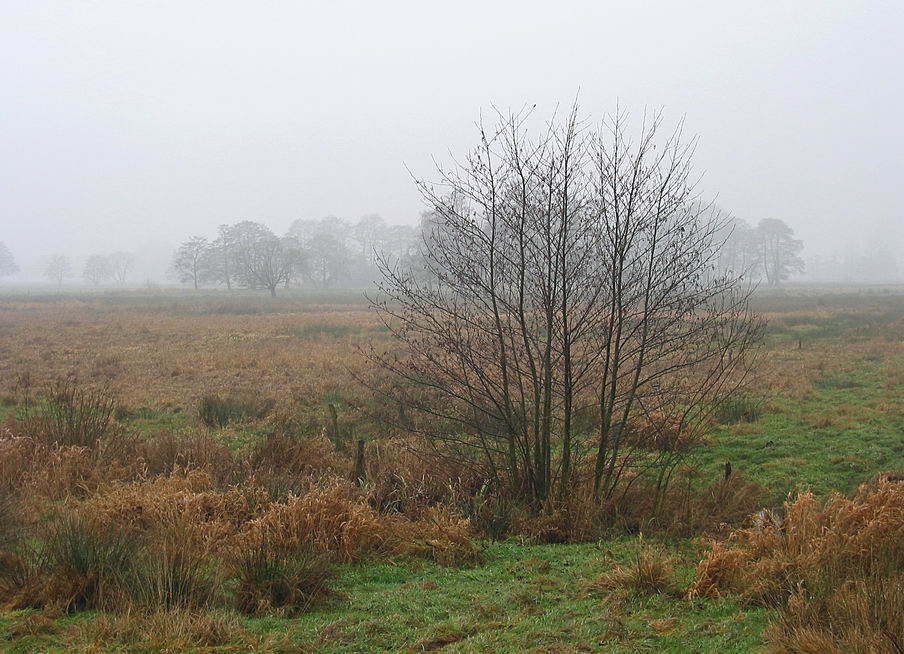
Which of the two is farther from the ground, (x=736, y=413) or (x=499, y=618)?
(x=499, y=618)

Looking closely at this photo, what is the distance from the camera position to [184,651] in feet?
13.6

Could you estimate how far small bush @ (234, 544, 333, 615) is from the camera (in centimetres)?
510

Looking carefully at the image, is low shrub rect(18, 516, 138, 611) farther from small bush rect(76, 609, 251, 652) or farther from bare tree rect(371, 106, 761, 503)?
bare tree rect(371, 106, 761, 503)

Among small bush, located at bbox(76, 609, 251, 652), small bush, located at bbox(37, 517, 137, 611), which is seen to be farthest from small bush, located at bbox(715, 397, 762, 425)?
small bush, located at bbox(37, 517, 137, 611)

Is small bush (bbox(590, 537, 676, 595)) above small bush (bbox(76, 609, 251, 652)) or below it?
below

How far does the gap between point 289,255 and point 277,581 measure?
71.6m

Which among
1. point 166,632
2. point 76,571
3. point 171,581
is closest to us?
point 166,632

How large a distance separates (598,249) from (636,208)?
0.65 metres

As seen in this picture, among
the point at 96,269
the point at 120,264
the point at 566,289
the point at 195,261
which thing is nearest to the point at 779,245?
the point at 195,261

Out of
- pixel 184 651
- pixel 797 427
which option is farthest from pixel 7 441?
pixel 797 427

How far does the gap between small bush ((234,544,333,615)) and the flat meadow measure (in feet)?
0.06

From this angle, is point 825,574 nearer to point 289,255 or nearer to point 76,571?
point 76,571

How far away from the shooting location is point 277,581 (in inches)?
208

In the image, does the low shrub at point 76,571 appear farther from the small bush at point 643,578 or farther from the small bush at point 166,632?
the small bush at point 643,578
